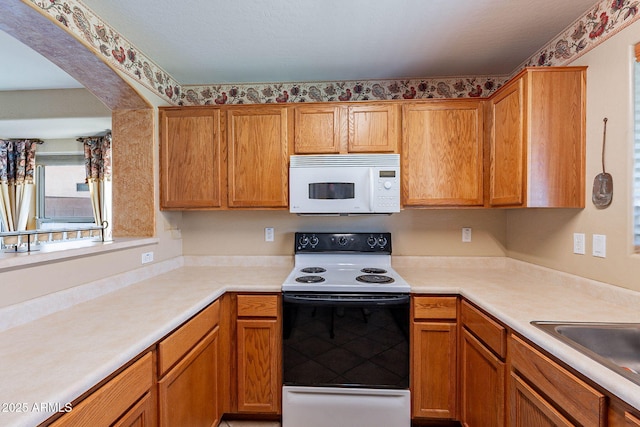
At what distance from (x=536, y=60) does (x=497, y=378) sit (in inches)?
79.1

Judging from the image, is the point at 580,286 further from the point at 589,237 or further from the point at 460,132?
the point at 460,132

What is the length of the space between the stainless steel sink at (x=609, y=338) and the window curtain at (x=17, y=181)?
16.7 feet

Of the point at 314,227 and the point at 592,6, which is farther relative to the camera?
the point at 314,227

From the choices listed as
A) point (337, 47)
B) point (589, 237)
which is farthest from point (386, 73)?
point (589, 237)

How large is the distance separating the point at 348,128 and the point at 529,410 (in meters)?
1.78

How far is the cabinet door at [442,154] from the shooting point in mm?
2049

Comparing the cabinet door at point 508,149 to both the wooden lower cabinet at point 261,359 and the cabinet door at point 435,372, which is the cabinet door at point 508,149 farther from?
the wooden lower cabinet at point 261,359

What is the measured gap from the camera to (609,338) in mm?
1117

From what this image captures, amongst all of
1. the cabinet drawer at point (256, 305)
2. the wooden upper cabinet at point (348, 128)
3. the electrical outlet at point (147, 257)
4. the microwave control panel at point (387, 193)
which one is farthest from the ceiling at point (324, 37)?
the cabinet drawer at point (256, 305)

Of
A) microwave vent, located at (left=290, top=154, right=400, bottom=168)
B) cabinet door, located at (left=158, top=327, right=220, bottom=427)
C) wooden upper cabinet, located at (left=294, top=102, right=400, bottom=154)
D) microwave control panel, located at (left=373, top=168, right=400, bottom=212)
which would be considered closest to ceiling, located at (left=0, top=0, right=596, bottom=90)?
wooden upper cabinet, located at (left=294, top=102, right=400, bottom=154)

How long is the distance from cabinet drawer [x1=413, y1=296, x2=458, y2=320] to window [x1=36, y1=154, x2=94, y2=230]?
3.86m

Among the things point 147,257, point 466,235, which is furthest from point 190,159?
point 466,235

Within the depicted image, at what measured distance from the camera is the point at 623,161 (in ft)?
4.49

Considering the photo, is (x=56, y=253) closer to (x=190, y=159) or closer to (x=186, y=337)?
(x=186, y=337)
